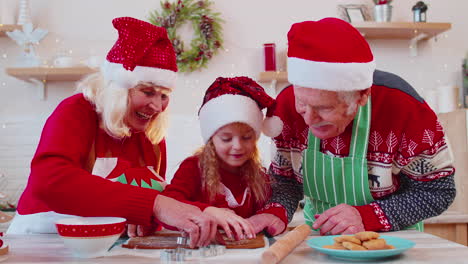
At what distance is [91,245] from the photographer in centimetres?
115

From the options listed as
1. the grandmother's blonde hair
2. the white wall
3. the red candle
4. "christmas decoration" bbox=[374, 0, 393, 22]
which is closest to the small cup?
the white wall

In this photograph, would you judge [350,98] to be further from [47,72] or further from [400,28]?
[47,72]

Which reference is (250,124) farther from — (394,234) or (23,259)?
(23,259)

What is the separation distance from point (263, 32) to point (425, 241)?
8.26 feet

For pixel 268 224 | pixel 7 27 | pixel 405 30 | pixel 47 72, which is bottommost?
pixel 268 224

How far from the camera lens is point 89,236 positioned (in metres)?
1.15

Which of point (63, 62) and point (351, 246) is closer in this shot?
point (351, 246)

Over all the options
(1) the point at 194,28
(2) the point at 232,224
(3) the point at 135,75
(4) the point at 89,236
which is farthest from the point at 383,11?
(4) the point at 89,236

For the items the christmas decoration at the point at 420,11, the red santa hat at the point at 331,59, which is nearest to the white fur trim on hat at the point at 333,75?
the red santa hat at the point at 331,59

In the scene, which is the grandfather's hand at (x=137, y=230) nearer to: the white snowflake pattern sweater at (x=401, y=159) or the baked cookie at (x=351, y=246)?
the white snowflake pattern sweater at (x=401, y=159)

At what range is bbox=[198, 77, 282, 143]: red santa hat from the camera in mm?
1744

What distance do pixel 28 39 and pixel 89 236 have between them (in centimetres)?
260

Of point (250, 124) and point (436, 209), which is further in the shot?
point (250, 124)

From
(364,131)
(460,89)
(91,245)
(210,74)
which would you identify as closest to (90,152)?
(91,245)
